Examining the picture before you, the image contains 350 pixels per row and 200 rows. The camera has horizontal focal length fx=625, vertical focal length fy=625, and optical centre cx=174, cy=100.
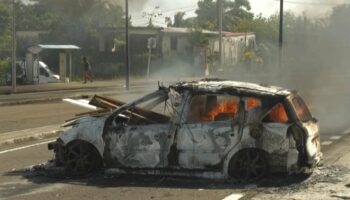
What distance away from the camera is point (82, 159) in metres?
8.62

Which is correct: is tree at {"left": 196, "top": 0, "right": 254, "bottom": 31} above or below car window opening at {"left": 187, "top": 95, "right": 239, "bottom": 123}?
above

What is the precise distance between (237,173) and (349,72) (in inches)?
656

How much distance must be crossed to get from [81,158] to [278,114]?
2.76 meters

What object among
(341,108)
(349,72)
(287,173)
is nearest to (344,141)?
(287,173)

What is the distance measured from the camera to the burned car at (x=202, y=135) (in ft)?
26.5

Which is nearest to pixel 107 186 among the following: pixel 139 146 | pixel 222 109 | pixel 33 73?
pixel 139 146

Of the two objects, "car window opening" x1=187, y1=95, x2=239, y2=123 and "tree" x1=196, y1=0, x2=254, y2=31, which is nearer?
"car window opening" x1=187, y1=95, x2=239, y2=123

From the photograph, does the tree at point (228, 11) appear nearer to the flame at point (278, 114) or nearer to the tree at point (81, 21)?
the tree at point (81, 21)

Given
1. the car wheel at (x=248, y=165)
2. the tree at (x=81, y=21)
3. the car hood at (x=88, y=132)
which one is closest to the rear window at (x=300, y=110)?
the car wheel at (x=248, y=165)

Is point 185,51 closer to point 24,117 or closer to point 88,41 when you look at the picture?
point 88,41

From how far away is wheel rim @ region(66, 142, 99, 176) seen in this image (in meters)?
8.62

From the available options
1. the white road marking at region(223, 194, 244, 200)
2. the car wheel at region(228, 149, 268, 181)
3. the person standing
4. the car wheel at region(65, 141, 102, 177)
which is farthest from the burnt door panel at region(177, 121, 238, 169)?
the person standing

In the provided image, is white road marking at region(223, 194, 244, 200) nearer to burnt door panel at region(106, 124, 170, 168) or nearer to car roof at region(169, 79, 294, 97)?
burnt door panel at region(106, 124, 170, 168)

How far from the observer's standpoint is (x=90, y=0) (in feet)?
211
